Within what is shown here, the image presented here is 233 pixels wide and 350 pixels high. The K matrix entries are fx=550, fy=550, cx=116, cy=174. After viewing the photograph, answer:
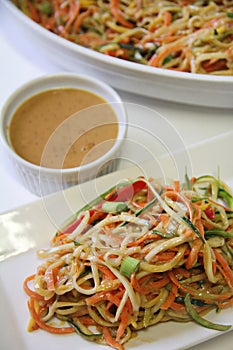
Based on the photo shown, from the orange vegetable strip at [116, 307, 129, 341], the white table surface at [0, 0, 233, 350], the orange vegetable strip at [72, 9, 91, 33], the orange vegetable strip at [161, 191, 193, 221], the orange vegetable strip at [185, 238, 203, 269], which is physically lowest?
the orange vegetable strip at [116, 307, 129, 341]

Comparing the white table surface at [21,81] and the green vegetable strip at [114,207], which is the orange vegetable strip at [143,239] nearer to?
the green vegetable strip at [114,207]

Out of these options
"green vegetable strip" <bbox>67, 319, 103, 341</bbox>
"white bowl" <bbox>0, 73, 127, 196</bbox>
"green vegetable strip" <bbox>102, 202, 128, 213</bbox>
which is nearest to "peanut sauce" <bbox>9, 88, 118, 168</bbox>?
"white bowl" <bbox>0, 73, 127, 196</bbox>

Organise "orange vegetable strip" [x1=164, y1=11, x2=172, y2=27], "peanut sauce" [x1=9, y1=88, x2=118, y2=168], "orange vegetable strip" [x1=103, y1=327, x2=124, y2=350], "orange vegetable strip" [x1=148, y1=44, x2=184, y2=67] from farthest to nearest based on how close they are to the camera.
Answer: "orange vegetable strip" [x1=164, y1=11, x2=172, y2=27]
"orange vegetable strip" [x1=148, y1=44, x2=184, y2=67]
"peanut sauce" [x1=9, y1=88, x2=118, y2=168]
"orange vegetable strip" [x1=103, y1=327, x2=124, y2=350]

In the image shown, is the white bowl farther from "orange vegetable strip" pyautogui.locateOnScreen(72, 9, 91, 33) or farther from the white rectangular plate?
"orange vegetable strip" pyautogui.locateOnScreen(72, 9, 91, 33)

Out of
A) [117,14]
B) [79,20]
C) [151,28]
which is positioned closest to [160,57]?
[151,28]

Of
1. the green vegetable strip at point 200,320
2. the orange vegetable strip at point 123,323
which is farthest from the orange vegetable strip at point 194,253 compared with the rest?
the orange vegetable strip at point 123,323

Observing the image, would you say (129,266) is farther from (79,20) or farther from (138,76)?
(79,20)
